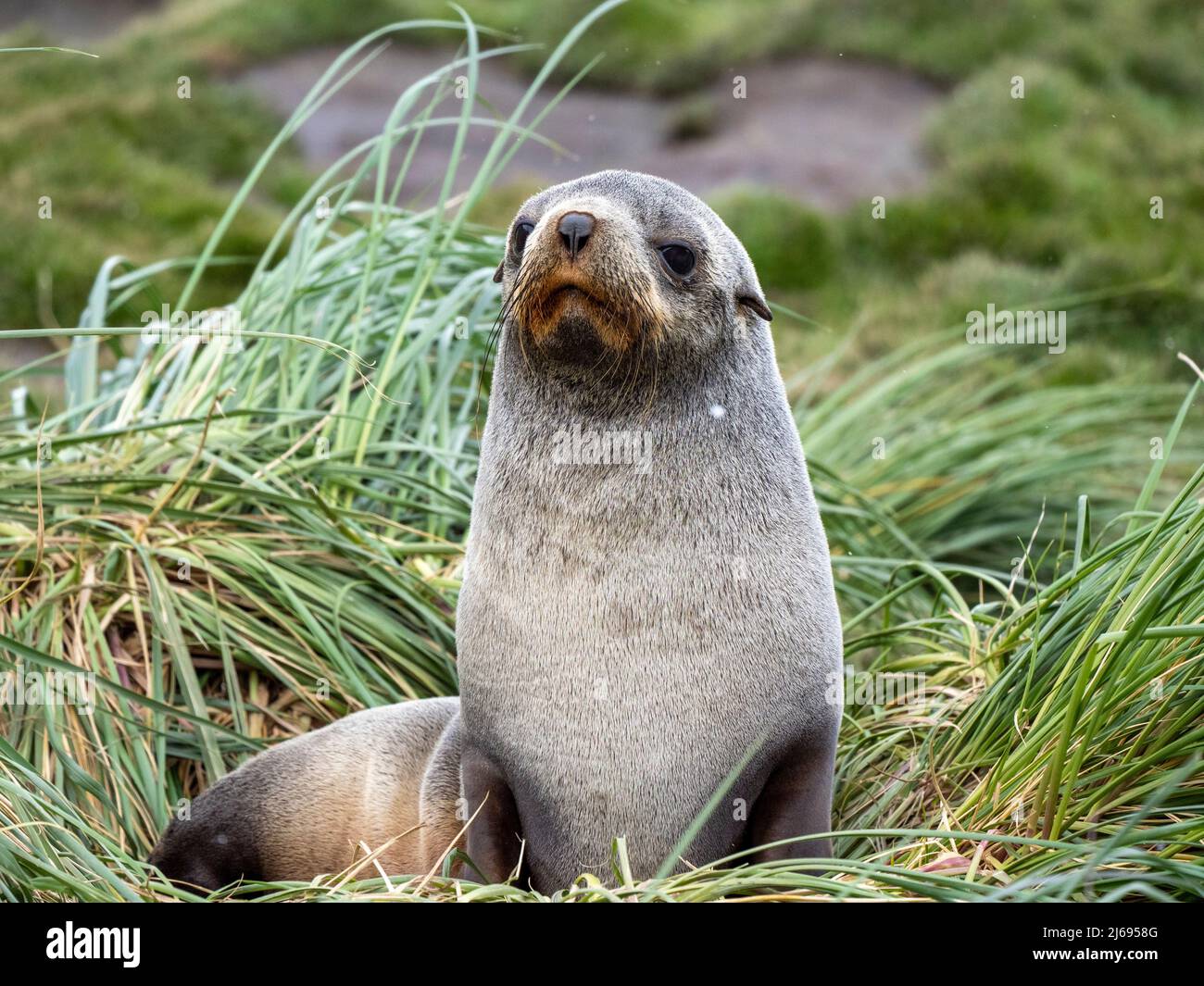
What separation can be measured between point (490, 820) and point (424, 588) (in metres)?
A: 1.30

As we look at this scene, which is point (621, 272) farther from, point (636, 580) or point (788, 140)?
point (788, 140)

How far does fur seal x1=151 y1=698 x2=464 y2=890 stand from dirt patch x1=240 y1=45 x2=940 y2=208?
24.6 ft

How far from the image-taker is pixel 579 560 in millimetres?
3236

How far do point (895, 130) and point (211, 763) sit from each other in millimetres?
9539

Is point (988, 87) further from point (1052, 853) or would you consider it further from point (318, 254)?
point (1052, 853)

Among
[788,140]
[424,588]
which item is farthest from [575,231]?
[788,140]

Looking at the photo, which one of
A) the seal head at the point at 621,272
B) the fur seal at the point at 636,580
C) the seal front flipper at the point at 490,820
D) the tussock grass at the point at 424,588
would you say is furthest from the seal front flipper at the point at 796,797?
the seal head at the point at 621,272

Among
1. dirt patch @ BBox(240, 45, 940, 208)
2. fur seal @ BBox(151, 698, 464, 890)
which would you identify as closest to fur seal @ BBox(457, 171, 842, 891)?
fur seal @ BBox(151, 698, 464, 890)

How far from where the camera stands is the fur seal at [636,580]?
3.17m

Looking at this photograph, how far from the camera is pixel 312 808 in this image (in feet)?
12.3

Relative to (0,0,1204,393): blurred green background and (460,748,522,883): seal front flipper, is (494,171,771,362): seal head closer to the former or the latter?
(460,748,522,883): seal front flipper

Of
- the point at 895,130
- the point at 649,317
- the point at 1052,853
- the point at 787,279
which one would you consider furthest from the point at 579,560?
the point at 895,130

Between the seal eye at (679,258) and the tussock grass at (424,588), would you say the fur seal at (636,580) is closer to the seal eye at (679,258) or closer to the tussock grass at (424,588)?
the seal eye at (679,258)

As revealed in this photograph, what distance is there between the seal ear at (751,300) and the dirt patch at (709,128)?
7.67 meters
